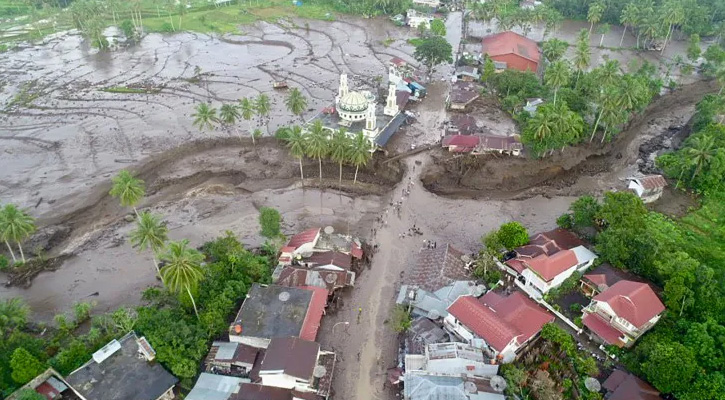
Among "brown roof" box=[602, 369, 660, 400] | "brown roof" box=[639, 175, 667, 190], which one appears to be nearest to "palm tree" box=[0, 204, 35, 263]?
"brown roof" box=[602, 369, 660, 400]

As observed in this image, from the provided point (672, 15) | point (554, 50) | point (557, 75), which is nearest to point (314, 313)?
point (557, 75)

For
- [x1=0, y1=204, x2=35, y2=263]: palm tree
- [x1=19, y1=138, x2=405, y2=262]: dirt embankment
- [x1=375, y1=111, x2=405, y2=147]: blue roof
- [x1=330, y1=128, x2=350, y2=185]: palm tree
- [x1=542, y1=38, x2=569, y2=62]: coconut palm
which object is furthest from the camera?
[x1=542, y1=38, x2=569, y2=62]: coconut palm

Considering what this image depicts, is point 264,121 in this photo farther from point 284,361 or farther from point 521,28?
point 521,28

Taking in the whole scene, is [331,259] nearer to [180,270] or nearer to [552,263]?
[180,270]

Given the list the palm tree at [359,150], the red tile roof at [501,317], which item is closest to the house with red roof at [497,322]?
the red tile roof at [501,317]

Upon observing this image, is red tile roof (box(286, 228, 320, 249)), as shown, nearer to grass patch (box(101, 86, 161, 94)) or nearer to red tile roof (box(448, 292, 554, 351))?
red tile roof (box(448, 292, 554, 351))

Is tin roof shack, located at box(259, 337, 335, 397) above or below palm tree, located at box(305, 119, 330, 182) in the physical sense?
below

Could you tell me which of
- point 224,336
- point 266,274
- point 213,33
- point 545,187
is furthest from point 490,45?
point 224,336
